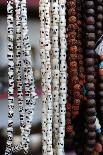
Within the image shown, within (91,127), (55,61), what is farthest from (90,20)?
(91,127)

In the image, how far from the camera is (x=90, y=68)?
728 mm

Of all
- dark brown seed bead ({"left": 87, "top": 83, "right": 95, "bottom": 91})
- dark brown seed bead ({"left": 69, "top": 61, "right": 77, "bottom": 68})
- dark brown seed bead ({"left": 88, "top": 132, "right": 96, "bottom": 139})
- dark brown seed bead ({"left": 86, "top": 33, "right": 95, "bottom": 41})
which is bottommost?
dark brown seed bead ({"left": 88, "top": 132, "right": 96, "bottom": 139})

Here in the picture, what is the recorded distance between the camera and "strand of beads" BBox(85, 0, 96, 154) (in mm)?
722

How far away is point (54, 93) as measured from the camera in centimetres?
72

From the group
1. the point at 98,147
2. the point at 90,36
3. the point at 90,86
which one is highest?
the point at 90,36

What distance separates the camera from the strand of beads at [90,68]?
722 mm

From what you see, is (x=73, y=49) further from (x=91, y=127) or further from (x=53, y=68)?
(x=91, y=127)

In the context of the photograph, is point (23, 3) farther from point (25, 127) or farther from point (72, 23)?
point (25, 127)

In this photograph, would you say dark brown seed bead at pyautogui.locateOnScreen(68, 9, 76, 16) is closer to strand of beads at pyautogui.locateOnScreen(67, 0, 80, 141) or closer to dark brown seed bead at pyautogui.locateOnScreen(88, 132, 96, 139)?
strand of beads at pyautogui.locateOnScreen(67, 0, 80, 141)

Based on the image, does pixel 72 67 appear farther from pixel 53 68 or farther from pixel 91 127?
pixel 91 127

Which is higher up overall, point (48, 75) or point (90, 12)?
point (90, 12)

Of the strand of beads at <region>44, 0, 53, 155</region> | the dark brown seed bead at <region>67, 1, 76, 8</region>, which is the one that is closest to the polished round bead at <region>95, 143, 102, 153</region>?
the strand of beads at <region>44, 0, 53, 155</region>

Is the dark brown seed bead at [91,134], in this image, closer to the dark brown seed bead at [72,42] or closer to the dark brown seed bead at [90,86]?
the dark brown seed bead at [90,86]

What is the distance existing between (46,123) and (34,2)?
309 mm
